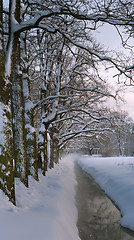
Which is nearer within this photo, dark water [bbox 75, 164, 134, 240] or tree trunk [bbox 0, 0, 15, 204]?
tree trunk [bbox 0, 0, 15, 204]

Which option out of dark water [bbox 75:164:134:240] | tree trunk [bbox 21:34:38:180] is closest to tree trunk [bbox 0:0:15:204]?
dark water [bbox 75:164:134:240]

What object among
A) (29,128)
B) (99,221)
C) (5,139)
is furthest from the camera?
(29,128)

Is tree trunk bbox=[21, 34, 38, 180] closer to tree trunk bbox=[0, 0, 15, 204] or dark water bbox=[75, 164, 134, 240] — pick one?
dark water bbox=[75, 164, 134, 240]

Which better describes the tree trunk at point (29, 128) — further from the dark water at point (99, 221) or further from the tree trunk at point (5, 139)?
the tree trunk at point (5, 139)

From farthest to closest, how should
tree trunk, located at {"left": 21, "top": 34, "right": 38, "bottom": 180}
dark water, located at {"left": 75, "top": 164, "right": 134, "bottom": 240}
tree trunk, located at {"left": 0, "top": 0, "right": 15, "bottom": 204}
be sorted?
tree trunk, located at {"left": 21, "top": 34, "right": 38, "bottom": 180} < dark water, located at {"left": 75, "top": 164, "right": 134, "bottom": 240} < tree trunk, located at {"left": 0, "top": 0, "right": 15, "bottom": 204}

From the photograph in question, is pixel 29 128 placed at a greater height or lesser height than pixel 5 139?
greater

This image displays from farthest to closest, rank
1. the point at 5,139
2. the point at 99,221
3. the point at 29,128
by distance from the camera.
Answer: the point at 29,128 < the point at 99,221 < the point at 5,139

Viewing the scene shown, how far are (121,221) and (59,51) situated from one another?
878cm

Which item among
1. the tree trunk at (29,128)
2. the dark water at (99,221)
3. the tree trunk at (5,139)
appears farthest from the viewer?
the tree trunk at (29,128)

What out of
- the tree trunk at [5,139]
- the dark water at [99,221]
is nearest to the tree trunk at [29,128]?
the dark water at [99,221]

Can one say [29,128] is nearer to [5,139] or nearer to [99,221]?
[5,139]

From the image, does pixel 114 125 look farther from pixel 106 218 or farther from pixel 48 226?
pixel 48 226

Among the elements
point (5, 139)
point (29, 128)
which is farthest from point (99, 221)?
point (5, 139)

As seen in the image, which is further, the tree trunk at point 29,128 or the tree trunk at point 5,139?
the tree trunk at point 29,128
